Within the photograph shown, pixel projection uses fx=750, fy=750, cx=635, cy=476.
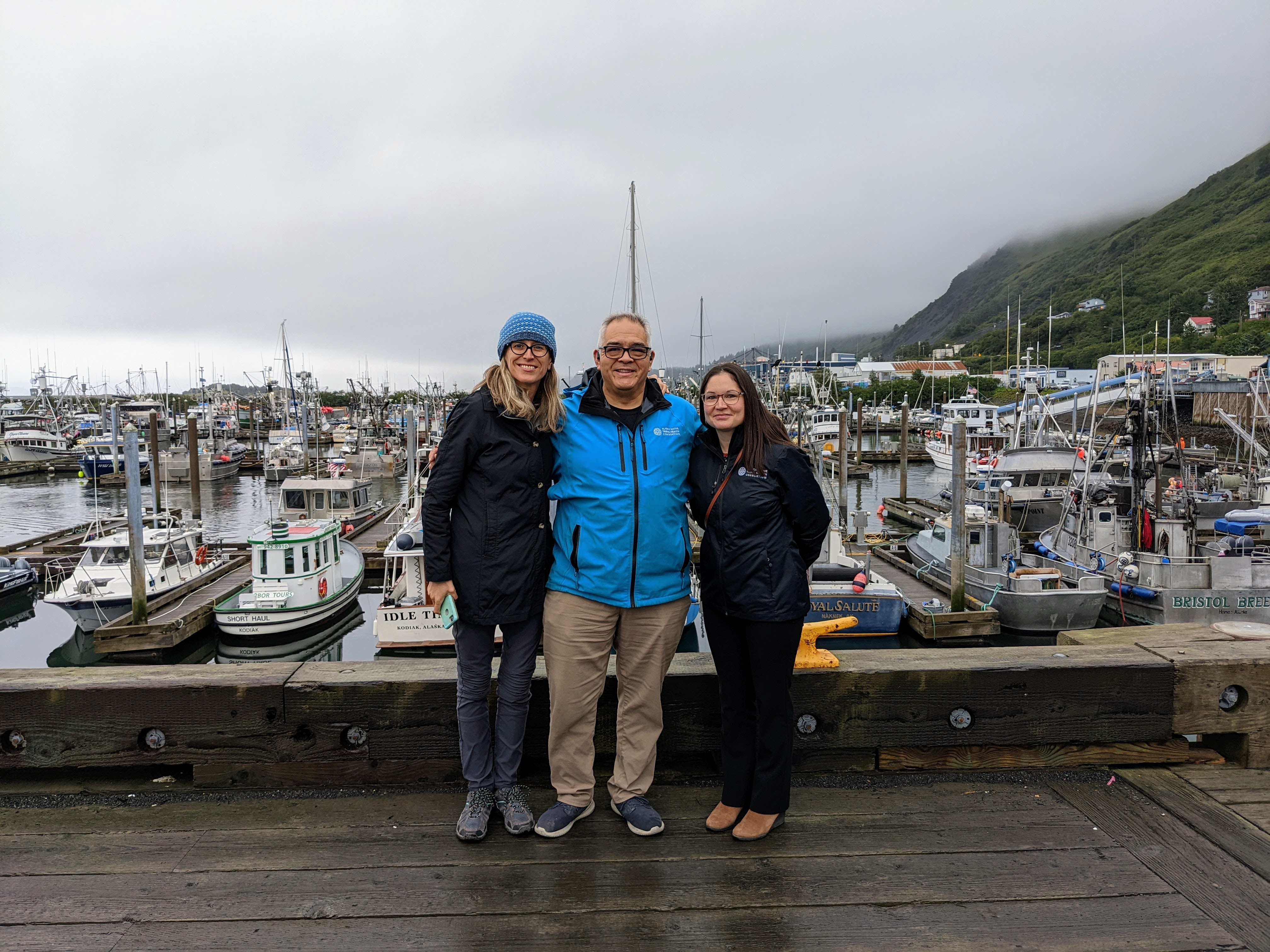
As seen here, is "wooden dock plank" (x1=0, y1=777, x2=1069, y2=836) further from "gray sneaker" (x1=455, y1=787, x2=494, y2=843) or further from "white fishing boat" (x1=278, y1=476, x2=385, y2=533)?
"white fishing boat" (x1=278, y1=476, x2=385, y2=533)

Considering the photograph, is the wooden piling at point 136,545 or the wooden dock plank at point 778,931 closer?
the wooden dock plank at point 778,931

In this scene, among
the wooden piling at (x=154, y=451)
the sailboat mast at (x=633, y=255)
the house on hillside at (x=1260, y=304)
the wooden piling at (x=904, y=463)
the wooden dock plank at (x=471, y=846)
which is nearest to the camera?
the wooden dock plank at (x=471, y=846)

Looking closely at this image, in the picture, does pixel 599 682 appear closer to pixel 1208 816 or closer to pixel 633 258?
pixel 1208 816

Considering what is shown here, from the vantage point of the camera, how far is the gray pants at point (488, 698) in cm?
278

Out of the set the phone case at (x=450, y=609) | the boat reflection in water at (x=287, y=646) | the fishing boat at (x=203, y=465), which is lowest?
the boat reflection in water at (x=287, y=646)

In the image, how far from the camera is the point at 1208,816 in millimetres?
2729

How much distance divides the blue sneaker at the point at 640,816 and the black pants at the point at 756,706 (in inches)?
10.8

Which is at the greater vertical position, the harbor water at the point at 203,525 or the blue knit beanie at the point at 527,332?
the blue knit beanie at the point at 527,332

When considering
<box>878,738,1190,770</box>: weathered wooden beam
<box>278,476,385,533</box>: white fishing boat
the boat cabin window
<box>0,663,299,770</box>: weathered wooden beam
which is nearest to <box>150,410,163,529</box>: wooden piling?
<box>278,476,385,533</box>: white fishing boat

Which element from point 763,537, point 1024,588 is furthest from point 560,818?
point 1024,588

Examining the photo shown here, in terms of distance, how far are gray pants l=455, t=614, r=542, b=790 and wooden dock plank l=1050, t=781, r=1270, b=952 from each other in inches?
83.8

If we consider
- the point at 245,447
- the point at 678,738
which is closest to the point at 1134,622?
the point at 678,738

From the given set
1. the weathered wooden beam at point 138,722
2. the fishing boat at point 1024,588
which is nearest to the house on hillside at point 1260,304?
the fishing boat at point 1024,588

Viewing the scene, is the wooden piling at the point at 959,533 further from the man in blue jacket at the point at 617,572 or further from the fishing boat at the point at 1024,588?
the man in blue jacket at the point at 617,572
